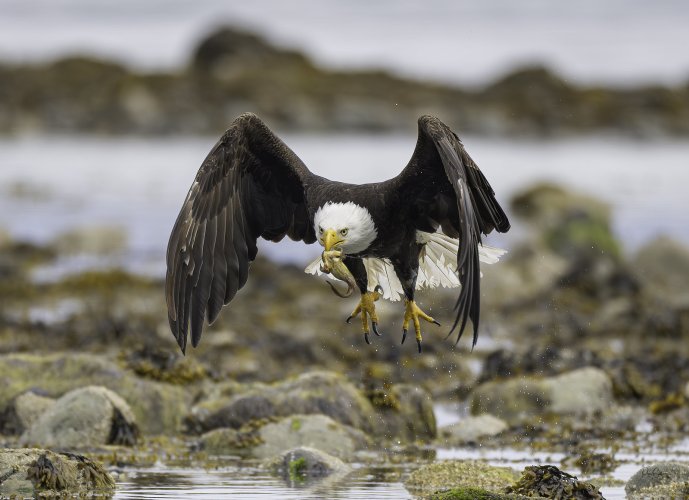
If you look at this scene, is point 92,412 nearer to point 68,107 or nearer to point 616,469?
point 616,469

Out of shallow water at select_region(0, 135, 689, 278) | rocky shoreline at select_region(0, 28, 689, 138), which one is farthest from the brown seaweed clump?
rocky shoreline at select_region(0, 28, 689, 138)

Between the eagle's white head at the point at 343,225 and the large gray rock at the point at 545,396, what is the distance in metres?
2.39

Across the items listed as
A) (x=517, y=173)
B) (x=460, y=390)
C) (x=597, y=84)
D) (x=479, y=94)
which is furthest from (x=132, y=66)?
(x=460, y=390)

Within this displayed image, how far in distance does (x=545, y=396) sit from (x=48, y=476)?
413 centimetres

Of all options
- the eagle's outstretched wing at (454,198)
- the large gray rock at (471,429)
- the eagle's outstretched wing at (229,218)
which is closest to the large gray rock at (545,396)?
the large gray rock at (471,429)

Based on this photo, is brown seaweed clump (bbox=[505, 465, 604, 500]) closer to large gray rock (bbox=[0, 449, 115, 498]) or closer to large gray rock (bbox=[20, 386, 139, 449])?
large gray rock (bbox=[0, 449, 115, 498])

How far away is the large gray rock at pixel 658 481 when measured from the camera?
716 centimetres

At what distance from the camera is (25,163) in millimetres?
37906

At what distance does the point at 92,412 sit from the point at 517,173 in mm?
27583

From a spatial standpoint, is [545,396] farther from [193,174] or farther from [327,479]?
[193,174]

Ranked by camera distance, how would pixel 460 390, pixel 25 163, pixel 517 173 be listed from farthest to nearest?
pixel 25 163 < pixel 517 173 < pixel 460 390

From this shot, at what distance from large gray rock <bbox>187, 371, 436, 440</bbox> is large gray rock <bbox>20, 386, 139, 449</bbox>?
64 centimetres

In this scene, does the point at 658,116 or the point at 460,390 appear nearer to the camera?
the point at 460,390

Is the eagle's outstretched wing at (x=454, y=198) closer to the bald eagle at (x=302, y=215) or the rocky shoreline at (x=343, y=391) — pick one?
the bald eagle at (x=302, y=215)
